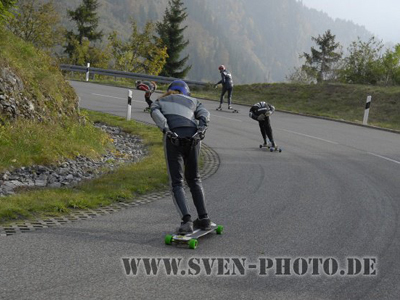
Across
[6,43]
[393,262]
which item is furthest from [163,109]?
[6,43]

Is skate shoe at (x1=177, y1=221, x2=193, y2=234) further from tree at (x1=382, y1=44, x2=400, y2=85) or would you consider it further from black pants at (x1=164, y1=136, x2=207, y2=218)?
tree at (x1=382, y1=44, x2=400, y2=85)

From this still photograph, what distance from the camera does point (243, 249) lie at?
16.4 feet

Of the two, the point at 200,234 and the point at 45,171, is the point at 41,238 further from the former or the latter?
the point at 45,171

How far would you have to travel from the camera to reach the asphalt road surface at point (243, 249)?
12.9 ft

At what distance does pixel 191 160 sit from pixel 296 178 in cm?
411

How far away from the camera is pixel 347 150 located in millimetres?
12828

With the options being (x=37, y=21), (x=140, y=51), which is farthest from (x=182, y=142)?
(x=140, y=51)

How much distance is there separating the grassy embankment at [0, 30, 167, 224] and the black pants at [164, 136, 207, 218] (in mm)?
1600

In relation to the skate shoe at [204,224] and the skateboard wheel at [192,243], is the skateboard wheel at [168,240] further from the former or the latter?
the skate shoe at [204,224]

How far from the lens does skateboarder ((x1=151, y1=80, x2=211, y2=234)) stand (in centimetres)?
536

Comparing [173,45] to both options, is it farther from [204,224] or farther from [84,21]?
[204,224]

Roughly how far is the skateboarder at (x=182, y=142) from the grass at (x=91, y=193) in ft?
5.40

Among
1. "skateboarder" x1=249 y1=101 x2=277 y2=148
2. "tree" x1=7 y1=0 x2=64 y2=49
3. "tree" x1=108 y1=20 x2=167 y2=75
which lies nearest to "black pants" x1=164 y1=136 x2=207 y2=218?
"skateboarder" x1=249 y1=101 x2=277 y2=148

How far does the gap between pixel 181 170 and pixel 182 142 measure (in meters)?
0.38
